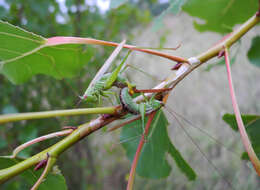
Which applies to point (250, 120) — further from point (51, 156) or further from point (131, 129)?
point (51, 156)

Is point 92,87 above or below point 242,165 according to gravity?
above

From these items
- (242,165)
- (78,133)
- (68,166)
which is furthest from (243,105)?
(78,133)

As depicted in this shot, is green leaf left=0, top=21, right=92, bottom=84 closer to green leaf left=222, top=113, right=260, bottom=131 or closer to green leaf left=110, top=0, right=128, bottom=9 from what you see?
green leaf left=110, top=0, right=128, bottom=9

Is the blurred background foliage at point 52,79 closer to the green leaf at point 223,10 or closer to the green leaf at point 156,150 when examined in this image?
the green leaf at point 223,10

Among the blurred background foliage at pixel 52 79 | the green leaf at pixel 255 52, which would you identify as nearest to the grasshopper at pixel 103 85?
the green leaf at pixel 255 52

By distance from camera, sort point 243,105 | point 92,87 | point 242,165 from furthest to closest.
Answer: point 243,105 → point 242,165 → point 92,87

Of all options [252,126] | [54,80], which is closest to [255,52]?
[252,126]
